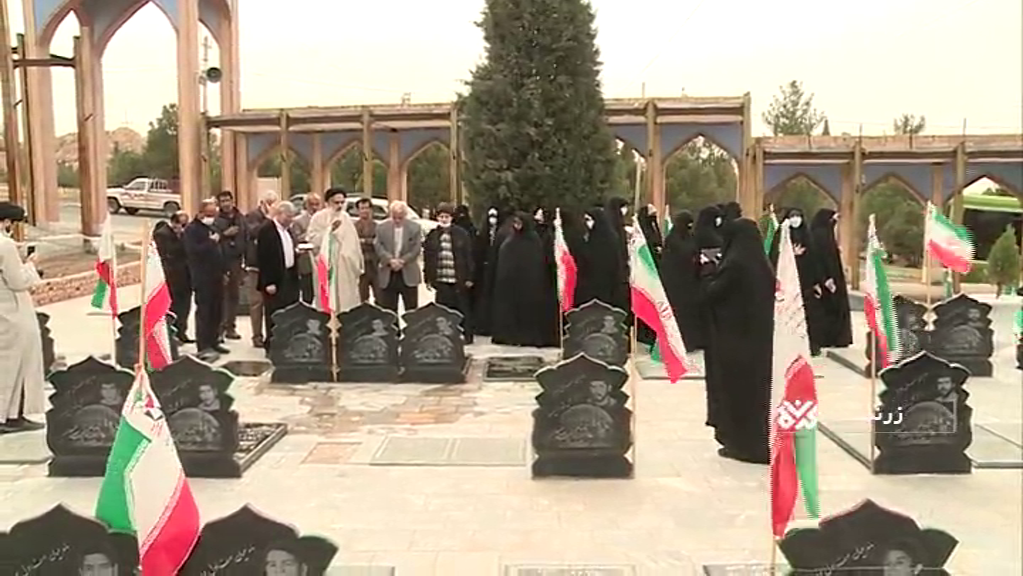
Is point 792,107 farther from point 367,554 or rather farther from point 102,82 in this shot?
point 367,554

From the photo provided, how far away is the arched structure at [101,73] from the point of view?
55.9 ft

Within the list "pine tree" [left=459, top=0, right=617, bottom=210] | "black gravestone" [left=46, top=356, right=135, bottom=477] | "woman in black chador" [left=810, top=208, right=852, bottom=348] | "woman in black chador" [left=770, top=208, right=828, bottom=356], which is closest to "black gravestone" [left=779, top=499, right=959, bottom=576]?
"black gravestone" [left=46, top=356, right=135, bottom=477]

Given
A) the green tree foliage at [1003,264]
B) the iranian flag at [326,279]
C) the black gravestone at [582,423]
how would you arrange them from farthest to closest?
the green tree foliage at [1003,264], the iranian flag at [326,279], the black gravestone at [582,423]

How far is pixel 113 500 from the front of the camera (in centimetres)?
373

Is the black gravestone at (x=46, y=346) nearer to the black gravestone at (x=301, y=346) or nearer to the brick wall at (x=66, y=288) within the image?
the black gravestone at (x=301, y=346)

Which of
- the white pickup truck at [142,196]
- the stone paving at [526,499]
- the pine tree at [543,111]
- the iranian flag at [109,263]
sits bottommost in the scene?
the stone paving at [526,499]

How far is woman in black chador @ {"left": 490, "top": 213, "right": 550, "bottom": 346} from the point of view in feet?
35.6

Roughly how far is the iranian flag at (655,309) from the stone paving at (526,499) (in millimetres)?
671

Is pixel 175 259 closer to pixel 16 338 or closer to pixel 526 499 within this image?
pixel 16 338

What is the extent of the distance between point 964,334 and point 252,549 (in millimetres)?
7905

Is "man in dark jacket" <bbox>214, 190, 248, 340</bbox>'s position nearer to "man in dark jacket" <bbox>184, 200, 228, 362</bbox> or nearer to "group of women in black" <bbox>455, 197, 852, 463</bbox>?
"man in dark jacket" <bbox>184, 200, 228, 362</bbox>

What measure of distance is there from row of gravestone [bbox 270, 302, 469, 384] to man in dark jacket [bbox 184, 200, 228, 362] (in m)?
1.48

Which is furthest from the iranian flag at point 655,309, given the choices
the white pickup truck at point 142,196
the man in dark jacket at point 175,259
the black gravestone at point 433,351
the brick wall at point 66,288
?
the white pickup truck at point 142,196

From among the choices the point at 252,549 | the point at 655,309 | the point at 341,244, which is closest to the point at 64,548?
the point at 252,549
